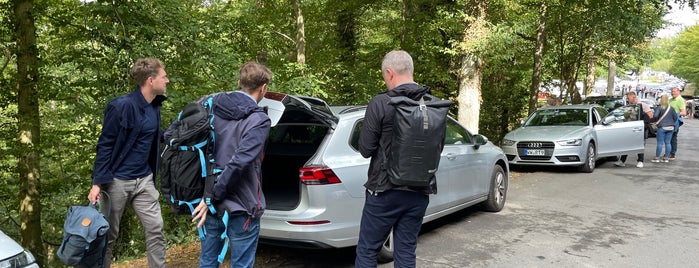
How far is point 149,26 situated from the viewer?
6.56 metres

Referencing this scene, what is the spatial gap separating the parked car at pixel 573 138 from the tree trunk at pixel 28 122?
29.6ft

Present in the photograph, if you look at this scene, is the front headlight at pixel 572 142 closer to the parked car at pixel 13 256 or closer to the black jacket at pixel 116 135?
the black jacket at pixel 116 135

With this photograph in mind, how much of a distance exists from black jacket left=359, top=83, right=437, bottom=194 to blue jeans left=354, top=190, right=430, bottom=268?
7 centimetres

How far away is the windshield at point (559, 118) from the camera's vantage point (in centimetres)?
1176

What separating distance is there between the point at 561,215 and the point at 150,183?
5570 millimetres

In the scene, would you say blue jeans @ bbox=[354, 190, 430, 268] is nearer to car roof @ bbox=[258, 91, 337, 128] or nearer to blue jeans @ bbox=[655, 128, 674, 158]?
car roof @ bbox=[258, 91, 337, 128]

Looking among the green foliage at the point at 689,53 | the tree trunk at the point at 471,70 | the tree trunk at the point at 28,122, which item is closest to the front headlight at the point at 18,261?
the tree trunk at the point at 28,122

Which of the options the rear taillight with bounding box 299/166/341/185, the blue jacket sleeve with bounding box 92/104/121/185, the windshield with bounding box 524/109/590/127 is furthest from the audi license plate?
the blue jacket sleeve with bounding box 92/104/121/185

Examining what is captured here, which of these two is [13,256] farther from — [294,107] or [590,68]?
[590,68]

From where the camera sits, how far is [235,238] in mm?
3039

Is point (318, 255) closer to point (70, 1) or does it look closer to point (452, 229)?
point (452, 229)

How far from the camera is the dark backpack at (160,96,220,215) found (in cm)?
290

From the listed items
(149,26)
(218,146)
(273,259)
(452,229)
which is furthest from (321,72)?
(218,146)

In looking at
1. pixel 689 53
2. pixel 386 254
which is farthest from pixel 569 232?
pixel 689 53
